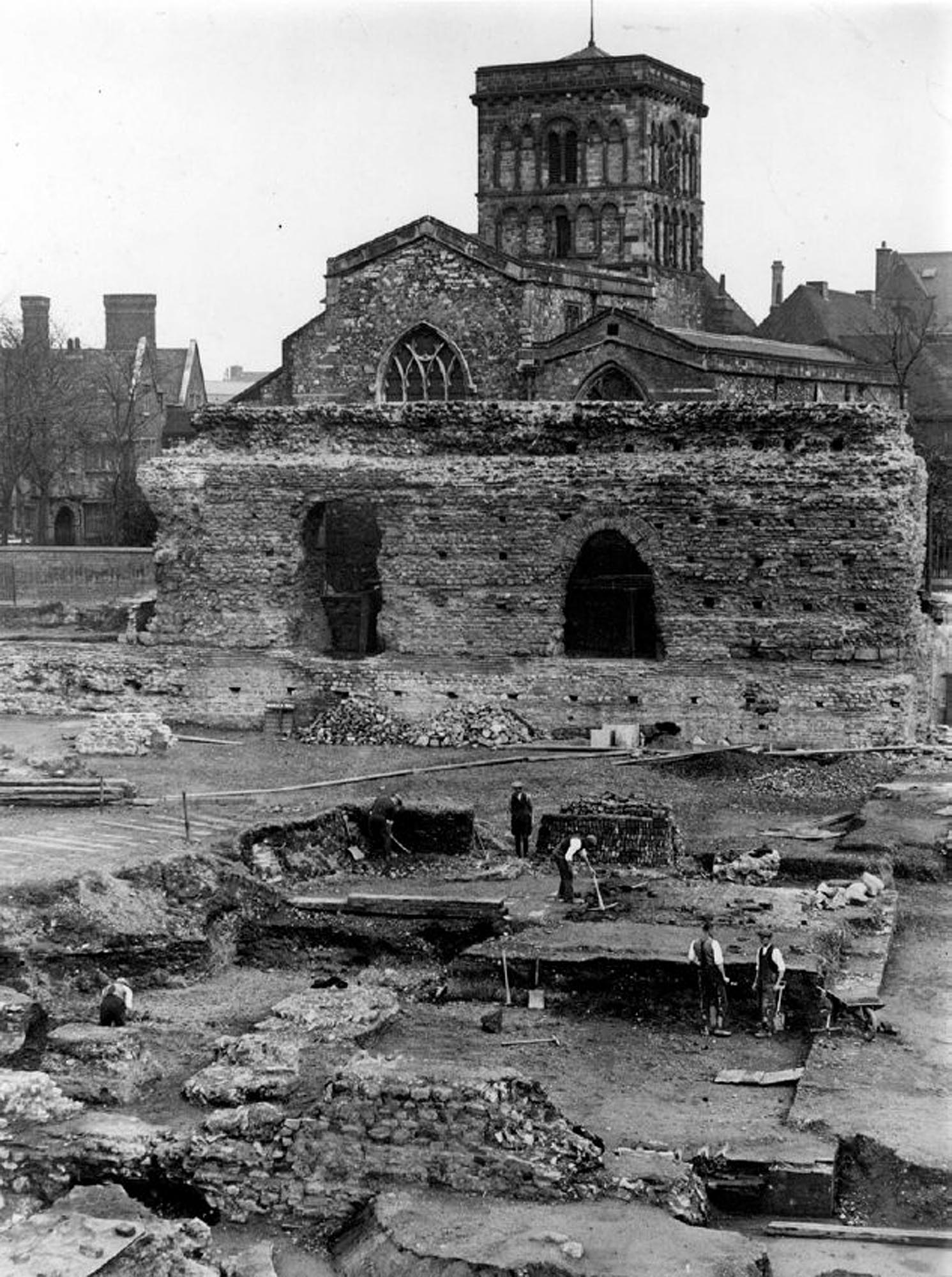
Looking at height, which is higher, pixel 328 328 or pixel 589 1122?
pixel 328 328

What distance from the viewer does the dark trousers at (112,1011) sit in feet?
37.4

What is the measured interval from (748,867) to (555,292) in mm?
20743

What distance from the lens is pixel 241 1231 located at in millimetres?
8852

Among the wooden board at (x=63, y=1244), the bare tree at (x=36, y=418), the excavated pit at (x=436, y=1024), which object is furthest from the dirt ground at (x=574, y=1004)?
the bare tree at (x=36, y=418)

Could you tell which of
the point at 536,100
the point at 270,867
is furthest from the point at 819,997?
the point at 536,100

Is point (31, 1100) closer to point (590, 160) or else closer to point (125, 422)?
point (125, 422)

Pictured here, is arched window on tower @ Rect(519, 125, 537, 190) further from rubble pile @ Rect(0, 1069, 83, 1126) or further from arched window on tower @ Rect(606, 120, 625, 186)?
rubble pile @ Rect(0, 1069, 83, 1126)

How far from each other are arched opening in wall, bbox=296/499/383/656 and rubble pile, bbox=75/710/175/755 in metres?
4.14

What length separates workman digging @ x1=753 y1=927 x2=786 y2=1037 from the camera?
11797mm

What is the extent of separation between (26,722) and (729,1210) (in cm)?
1629

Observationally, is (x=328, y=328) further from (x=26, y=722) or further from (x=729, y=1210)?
(x=729, y=1210)

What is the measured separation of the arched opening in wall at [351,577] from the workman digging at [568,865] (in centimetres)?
995

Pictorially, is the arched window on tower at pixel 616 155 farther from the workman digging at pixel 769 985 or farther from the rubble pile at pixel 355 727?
the workman digging at pixel 769 985

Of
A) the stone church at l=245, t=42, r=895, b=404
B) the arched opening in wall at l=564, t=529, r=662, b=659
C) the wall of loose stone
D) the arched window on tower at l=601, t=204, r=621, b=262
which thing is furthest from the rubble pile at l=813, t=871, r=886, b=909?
the arched window on tower at l=601, t=204, r=621, b=262
